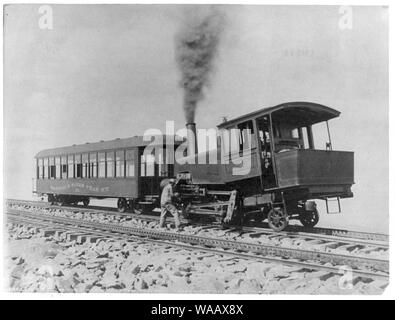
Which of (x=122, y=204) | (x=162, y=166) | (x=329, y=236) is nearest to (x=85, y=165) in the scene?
(x=122, y=204)

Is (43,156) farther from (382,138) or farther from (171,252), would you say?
(382,138)

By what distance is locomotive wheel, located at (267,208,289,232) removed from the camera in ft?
27.3

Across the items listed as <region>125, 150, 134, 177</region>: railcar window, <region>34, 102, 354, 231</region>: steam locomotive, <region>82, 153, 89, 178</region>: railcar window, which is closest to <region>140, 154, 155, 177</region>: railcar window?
<region>34, 102, 354, 231</region>: steam locomotive

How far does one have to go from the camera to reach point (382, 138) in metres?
6.82

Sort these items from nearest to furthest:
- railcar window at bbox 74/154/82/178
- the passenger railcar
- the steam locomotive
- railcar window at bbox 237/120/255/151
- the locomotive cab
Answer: the locomotive cab → the steam locomotive → railcar window at bbox 237/120/255/151 → the passenger railcar → railcar window at bbox 74/154/82/178

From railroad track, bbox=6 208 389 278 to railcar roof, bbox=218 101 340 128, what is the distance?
2782 millimetres

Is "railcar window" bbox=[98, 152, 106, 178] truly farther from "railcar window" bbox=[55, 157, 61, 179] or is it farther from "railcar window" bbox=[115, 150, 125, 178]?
"railcar window" bbox=[55, 157, 61, 179]

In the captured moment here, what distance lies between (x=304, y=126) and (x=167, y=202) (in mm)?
3688

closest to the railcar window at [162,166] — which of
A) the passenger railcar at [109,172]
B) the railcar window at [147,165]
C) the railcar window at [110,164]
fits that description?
the passenger railcar at [109,172]

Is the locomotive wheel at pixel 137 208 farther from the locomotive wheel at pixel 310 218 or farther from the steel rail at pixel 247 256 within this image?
the locomotive wheel at pixel 310 218

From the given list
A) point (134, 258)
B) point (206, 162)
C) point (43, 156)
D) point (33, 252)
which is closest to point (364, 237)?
point (206, 162)

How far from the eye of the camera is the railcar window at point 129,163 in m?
12.3

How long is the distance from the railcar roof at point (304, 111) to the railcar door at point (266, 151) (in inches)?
8.9
